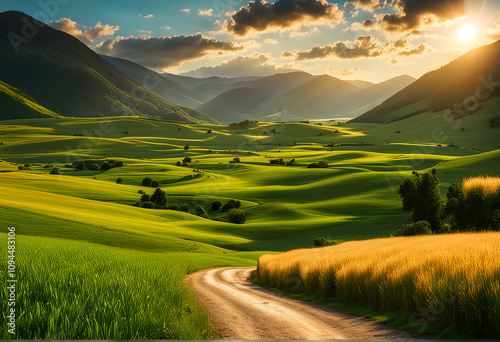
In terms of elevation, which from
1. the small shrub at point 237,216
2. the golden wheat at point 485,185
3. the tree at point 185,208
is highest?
the golden wheat at point 485,185

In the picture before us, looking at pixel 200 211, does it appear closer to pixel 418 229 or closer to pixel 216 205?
pixel 216 205

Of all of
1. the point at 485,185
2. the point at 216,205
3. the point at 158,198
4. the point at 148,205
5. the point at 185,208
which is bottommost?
the point at 185,208

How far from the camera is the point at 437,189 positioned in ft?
184

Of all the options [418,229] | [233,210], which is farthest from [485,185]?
[233,210]

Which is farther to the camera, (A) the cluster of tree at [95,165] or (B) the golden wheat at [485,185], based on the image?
(A) the cluster of tree at [95,165]

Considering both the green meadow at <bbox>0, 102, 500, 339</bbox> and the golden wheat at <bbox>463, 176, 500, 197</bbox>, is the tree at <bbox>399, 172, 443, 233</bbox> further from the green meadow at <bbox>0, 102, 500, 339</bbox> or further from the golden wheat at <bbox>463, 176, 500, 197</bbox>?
the golden wheat at <bbox>463, 176, 500, 197</bbox>

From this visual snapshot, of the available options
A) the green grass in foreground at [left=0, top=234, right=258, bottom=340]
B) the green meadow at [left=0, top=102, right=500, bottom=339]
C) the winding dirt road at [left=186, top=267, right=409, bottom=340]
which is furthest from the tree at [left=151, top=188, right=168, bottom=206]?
the green grass in foreground at [left=0, top=234, right=258, bottom=340]

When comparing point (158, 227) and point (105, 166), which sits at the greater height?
point (105, 166)

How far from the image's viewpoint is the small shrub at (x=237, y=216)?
7612 centimetres

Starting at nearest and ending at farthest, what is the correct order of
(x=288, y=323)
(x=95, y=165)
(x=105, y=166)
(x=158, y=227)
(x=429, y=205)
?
1. (x=288, y=323)
2. (x=429, y=205)
3. (x=158, y=227)
4. (x=95, y=165)
5. (x=105, y=166)

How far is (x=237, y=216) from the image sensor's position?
76.4 meters

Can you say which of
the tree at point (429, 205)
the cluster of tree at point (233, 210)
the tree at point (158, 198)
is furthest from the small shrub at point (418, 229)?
the tree at point (158, 198)

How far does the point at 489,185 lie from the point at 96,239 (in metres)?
37.5

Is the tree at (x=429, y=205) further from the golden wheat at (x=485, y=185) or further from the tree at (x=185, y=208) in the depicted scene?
the tree at (x=185, y=208)
